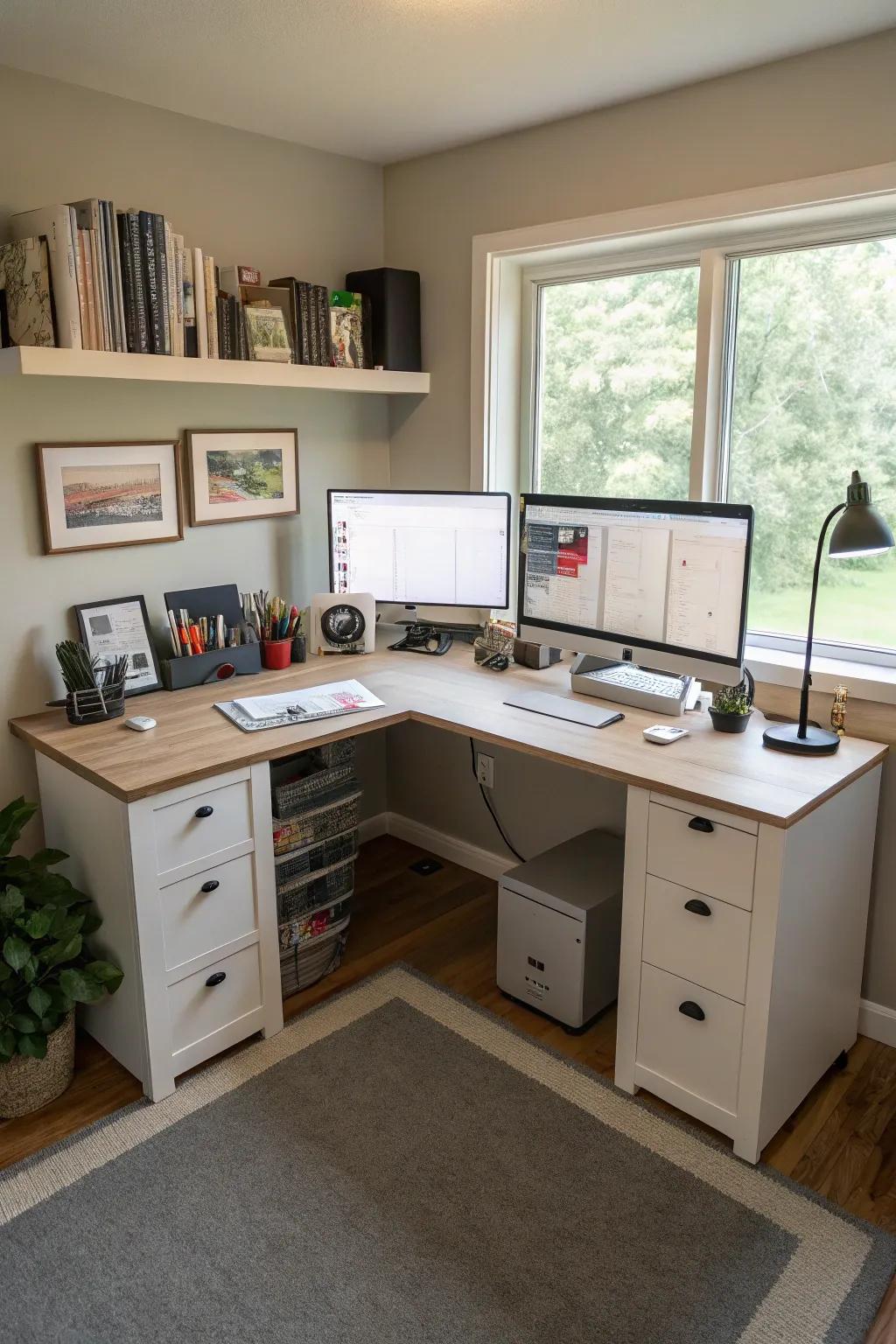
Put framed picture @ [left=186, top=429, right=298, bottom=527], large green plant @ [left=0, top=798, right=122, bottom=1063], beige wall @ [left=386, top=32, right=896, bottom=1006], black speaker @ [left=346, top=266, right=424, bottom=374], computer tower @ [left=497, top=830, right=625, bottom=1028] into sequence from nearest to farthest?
large green plant @ [left=0, top=798, right=122, bottom=1063], beige wall @ [left=386, top=32, right=896, bottom=1006], computer tower @ [left=497, top=830, right=625, bottom=1028], framed picture @ [left=186, top=429, right=298, bottom=527], black speaker @ [left=346, top=266, right=424, bottom=374]

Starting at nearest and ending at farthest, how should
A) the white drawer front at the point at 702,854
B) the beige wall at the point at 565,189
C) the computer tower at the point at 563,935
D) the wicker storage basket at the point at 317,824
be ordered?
the white drawer front at the point at 702,854 → the beige wall at the point at 565,189 → the computer tower at the point at 563,935 → the wicker storage basket at the point at 317,824

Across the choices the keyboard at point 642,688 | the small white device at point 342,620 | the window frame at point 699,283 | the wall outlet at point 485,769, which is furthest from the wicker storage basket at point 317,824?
the window frame at point 699,283

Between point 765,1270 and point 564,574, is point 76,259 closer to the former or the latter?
point 564,574

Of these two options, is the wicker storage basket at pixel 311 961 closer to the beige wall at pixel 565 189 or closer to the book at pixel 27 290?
the beige wall at pixel 565 189

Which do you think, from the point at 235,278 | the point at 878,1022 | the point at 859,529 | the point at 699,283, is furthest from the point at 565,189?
the point at 878,1022

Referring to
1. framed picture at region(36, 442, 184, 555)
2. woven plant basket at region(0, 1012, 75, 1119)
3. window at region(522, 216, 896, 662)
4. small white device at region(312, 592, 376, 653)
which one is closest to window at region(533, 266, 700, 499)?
window at region(522, 216, 896, 662)

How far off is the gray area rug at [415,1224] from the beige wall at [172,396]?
91cm

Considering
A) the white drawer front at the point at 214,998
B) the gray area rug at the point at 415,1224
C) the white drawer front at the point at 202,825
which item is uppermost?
the white drawer front at the point at 202,825

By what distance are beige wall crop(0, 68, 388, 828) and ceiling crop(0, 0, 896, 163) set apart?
4.4 inches

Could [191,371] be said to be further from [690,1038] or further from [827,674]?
[690,1038]

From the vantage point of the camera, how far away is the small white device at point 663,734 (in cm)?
223

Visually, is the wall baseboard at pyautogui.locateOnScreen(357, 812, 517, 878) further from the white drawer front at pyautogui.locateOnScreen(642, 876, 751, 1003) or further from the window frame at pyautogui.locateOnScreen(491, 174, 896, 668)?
the window frame at pyautogui.locateOnScreen(491, 174, 896, 668)

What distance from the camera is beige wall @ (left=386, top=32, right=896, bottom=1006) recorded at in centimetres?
218

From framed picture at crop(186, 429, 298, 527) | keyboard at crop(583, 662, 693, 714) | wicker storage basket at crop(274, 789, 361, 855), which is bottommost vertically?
wicker storage basket at crop(274, 789, 361, 855)
